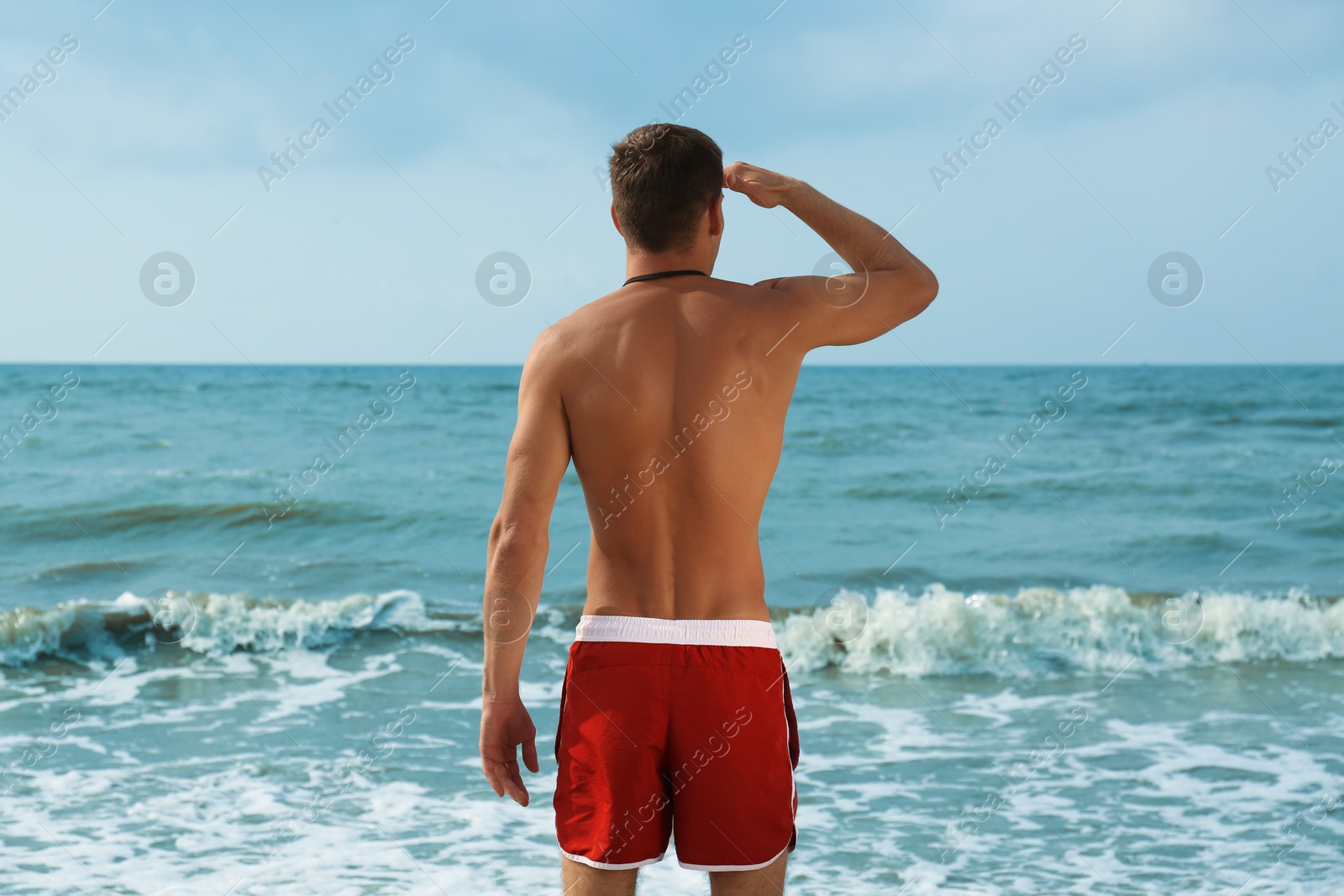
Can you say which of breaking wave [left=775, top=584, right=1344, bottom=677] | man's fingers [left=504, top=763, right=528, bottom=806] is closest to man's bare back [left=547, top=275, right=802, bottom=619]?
man's fingers [left=504, top=763, right=528, bottom=806]

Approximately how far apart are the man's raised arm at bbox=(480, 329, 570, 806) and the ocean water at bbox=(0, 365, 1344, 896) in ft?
7.20

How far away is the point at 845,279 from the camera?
6.84ft

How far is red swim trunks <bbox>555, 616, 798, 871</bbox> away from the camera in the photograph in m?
1.93

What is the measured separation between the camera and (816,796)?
4.81 meters

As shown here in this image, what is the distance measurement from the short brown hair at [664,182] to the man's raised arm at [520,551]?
0.28 m

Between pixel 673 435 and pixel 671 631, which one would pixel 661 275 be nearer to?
pixel 673 435

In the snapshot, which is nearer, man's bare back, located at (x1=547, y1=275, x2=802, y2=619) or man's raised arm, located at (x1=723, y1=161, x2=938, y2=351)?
man's bare back, located at (x1=547, y1=275, x2=802, y2=619)

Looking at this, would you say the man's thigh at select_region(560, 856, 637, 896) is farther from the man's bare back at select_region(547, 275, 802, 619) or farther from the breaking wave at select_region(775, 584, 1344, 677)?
the breaking wave at select_region(775, 584, 1344, 677)

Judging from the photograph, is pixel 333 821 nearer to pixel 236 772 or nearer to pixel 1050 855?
pixel 236 772

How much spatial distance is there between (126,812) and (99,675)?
276 cm

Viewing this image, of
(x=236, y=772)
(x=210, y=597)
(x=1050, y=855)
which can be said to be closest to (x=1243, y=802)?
(x=1050, y=855)

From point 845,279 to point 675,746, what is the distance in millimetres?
967

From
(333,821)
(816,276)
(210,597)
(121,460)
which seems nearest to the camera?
(816,276)

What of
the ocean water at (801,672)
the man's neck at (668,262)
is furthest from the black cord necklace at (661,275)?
the ocean water at (801,672)
